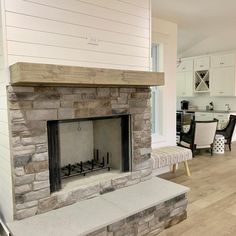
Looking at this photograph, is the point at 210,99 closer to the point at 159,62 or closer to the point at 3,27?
the point at 159,62

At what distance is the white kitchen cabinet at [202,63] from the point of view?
23.2 feet

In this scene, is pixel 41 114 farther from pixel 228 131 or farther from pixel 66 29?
pixel 228 131

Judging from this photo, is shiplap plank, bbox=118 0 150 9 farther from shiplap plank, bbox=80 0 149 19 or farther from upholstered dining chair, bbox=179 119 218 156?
upholstered dining chair, bbox=179 119 218 156

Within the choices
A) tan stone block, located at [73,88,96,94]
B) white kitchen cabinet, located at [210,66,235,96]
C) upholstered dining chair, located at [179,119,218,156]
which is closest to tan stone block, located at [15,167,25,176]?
tan stone block, located at [73,88,96,94]

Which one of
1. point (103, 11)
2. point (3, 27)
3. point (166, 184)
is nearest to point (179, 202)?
point (166, 184)

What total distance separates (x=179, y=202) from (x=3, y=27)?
234 cm

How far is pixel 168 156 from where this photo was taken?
3.66 metres

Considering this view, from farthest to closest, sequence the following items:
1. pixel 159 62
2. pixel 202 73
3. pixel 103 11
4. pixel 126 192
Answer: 1. pixel 202 73
2. pixel 159 62
3. pixel 126 192
4. pixel 103 11

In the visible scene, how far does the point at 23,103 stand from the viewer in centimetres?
201

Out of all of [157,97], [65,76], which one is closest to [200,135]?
[157,97]

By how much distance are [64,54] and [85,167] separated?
1.38 m

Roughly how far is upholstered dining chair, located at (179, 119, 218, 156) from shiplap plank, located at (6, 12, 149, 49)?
283cm

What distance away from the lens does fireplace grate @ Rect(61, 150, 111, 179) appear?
2726 mm

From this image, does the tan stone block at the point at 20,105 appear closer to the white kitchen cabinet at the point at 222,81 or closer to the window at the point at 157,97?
the window at the point at 157,97
